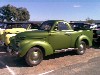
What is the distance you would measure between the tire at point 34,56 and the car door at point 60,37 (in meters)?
0.94

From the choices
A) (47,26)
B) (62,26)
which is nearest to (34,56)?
(47,26)

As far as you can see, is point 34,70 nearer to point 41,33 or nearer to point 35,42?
point 35,42

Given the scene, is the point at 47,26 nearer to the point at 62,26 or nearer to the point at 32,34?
the point at 62,26

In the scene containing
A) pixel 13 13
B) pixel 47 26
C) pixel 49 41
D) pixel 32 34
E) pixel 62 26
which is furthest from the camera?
pixel 13 13

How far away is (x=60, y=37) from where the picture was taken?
36.1ft

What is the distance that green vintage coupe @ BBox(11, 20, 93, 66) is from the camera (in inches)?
380

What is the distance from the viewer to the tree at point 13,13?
69500 mm

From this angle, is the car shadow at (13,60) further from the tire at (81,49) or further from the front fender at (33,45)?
the front fender at (33,45)

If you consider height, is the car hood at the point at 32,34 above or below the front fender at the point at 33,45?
above

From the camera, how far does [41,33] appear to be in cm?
1041

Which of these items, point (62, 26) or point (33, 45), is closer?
point (33, 45)

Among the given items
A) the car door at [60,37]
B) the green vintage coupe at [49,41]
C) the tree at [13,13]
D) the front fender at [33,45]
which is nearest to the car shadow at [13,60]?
the green vintage coupe at [49,41]

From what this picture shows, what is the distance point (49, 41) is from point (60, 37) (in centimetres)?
74

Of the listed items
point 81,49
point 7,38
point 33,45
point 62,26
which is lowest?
point 81,49
